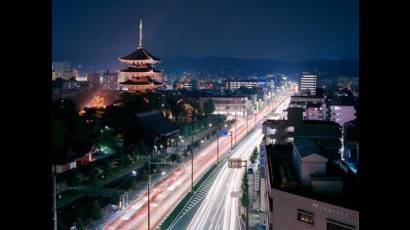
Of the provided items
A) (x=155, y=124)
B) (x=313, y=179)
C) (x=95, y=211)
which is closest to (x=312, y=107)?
(x=155, y=124)

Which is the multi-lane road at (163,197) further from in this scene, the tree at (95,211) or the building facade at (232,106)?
the building facade at (232,106)

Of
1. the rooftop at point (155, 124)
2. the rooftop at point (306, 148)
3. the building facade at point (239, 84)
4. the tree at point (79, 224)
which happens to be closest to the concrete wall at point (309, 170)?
the rooftop at point (306, 148)

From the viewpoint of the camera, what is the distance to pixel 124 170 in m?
11.7

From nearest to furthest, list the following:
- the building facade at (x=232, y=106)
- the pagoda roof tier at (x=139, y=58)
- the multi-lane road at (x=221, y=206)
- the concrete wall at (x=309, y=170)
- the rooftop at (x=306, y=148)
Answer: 1. the concrete wall at (x=309, y=170)
2. the rooftop at (x=306, y=148)
3. the multi-lane road at (x=221, y=206)
4. the pagoda roof tier at (x=139, y=58)
5. the building facade at (x=232, y=106)

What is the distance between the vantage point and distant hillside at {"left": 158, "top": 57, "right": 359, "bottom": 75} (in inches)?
4754

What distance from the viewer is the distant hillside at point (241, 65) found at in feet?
396

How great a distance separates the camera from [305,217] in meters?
5.21

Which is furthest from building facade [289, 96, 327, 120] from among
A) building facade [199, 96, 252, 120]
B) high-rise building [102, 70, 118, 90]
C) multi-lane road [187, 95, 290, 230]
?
high-rise building [102, 70, 118, 90]

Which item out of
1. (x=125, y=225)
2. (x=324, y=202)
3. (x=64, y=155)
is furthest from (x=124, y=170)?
(x=324, y=202)

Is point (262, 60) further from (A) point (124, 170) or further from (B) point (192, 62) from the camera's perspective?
(A) point (124, 170)

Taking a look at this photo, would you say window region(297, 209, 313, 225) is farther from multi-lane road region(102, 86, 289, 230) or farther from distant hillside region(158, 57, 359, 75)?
distant hillside region(158, 57, 359, 75)

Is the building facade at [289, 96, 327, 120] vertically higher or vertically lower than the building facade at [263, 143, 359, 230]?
higher

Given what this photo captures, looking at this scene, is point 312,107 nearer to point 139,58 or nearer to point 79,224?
point 139,58
